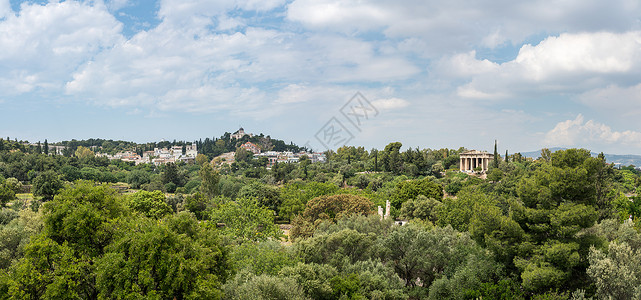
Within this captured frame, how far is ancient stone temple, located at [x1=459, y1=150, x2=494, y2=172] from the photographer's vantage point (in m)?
66.6

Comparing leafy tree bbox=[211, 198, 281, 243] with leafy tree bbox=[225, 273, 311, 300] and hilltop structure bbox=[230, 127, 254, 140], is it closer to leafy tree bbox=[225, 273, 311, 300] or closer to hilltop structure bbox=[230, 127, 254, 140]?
leafy tree bbox=[225, 273, 311, 300]

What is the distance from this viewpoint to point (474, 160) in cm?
6912

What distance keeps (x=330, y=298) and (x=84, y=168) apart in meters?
68.6

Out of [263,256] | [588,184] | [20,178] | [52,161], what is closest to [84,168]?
[52,161]

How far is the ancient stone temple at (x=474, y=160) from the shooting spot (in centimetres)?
6662

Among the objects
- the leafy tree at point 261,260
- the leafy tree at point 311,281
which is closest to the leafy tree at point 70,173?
the leafy tree at point 261,260

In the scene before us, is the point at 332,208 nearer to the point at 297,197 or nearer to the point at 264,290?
the point at 297,197

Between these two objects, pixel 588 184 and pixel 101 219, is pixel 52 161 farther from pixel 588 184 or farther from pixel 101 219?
pixel 588 184

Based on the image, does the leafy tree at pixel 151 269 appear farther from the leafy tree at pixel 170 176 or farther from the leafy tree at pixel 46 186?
the leafy tree at pixel 170 176

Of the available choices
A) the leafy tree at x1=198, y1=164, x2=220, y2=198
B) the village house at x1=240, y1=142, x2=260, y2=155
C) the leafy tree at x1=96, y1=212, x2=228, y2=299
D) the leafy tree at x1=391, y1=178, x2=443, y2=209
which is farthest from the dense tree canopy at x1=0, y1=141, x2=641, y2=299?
the village house at x1=240, y1=142, x2=260, y2=155

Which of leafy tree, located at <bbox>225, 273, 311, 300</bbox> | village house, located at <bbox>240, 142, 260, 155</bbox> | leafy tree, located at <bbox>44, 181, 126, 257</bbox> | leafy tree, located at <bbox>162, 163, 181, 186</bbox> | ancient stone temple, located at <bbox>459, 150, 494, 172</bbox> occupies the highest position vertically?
village house, located at <bbox>240, 142, 260, 155</bbox>

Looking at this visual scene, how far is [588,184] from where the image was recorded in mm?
14852

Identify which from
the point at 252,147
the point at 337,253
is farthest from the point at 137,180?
the point at 252,147

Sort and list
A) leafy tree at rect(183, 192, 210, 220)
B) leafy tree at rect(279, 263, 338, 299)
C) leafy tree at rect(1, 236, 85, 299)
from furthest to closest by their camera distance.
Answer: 1. leafy tree at rect(183, 192, 210, 220)
2. leafy tree at rect(279, 263, 338, 299)
3. leafy tree at rect(1, 236, 85, 299)
